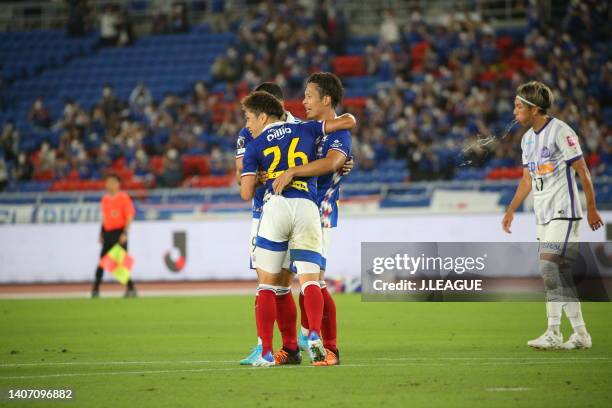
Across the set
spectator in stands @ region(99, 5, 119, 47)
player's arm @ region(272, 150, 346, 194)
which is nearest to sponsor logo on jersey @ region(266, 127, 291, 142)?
player's arm @ region(272, 150, 346, 194)

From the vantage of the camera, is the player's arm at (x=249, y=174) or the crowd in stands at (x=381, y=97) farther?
the crowd in stands at (x=381, y=97)

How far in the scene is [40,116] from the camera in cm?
3152

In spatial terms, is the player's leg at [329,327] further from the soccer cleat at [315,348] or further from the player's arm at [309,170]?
the player's arm at [309,170]

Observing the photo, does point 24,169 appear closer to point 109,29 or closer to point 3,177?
point 3,177

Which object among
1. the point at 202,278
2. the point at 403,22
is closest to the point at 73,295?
the point at 202,278

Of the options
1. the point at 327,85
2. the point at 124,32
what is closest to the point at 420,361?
the point at 327,85

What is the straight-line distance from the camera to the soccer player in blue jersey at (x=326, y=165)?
8.26 m

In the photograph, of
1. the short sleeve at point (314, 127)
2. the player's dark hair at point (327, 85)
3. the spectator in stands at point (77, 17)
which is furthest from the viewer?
the spectator in stands at point (77, 17)

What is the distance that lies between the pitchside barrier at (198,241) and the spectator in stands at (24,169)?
5136 millimetres

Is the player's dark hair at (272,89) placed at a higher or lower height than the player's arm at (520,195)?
higher

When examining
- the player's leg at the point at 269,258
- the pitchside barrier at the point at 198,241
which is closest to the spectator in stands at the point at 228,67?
the pitchside barrier at the point at 198,241

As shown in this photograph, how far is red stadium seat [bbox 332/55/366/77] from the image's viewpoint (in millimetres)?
31109

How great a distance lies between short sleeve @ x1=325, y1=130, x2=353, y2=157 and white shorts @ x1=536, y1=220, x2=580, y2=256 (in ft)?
7.61

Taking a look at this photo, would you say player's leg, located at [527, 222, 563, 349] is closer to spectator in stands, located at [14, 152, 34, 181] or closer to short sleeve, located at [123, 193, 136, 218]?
short sleeve, located at [123, 193, 136, 218]
